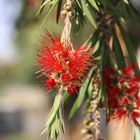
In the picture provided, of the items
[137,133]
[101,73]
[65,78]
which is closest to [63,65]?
[65,78]

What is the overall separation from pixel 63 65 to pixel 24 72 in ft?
22.4

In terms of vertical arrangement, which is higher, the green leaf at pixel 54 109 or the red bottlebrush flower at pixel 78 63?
the red bottlebrush flower at pixel 78 63

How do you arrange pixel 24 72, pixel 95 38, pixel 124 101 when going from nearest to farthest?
pixel 124 101
pixel 95 38
pixel 24 72

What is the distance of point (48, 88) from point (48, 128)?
0.11 metres

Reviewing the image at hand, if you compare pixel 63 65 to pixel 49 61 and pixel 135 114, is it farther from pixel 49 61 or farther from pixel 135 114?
pixel 135 114

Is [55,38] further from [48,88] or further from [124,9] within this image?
[124,9]

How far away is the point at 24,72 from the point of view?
8.15m

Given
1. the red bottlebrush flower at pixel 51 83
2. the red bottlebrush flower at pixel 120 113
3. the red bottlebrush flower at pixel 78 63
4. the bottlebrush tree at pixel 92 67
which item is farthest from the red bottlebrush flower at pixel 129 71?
the red bottlebrush flower at pixel 51 83

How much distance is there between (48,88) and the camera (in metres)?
1.36

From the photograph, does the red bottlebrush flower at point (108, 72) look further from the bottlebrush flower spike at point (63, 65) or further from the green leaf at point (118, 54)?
the bottlebrush flower spike at point (63, 65)

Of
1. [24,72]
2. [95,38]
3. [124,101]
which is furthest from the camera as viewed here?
[24,72]

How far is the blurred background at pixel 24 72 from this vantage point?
507cm

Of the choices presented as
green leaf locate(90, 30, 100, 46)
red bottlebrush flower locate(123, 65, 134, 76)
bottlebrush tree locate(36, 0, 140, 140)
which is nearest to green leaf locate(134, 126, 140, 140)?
bottlebrush tree locate(36, 0, 140, 140)

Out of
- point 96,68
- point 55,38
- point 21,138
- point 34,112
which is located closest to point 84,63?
point 55,38
